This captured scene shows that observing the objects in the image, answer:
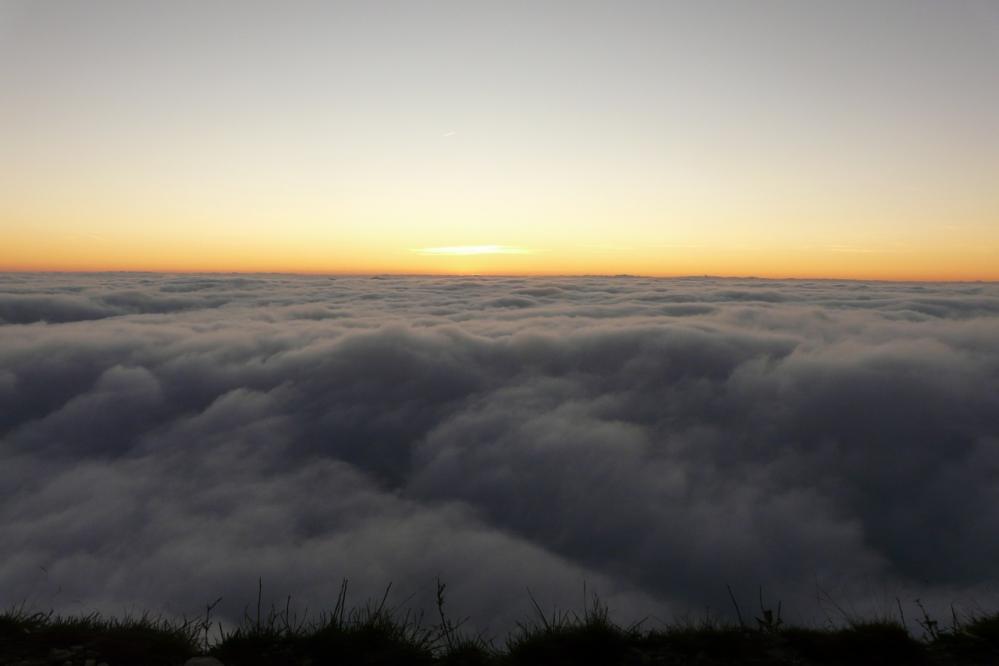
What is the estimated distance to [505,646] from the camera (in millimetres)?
5324

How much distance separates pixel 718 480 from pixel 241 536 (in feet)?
77.4

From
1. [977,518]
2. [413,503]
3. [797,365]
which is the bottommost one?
[413,503]

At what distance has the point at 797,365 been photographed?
32.2m

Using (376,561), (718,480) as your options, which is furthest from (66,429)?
(718,480)

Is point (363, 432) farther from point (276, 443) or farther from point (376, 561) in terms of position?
point (376, 561)

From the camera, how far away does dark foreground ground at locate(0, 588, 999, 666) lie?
4863mm

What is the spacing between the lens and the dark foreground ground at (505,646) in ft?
16.0

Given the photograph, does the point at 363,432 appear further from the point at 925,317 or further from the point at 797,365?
the point at 925,317

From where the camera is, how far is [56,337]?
5631 cm

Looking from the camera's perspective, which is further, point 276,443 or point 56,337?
point 56,337

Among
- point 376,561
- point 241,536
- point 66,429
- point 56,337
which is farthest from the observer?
point 56,337

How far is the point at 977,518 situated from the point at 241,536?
3369cm

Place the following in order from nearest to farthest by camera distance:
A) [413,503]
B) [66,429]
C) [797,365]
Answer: [413,503] < [797,365] < [66,429]

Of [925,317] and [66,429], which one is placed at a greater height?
[925,317]
